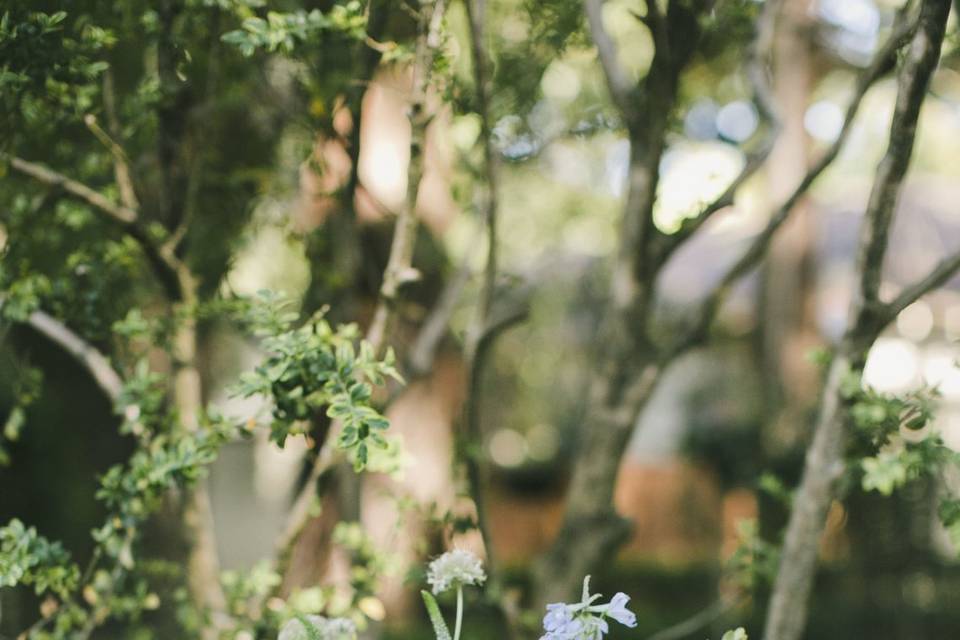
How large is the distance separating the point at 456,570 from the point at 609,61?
1595 millimetres

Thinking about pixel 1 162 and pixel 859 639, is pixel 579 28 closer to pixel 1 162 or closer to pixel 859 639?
pixel 1 162

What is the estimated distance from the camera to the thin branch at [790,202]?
2.39m

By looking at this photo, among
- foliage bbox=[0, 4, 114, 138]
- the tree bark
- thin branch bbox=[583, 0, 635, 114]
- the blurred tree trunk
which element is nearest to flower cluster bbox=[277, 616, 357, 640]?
the tree bark

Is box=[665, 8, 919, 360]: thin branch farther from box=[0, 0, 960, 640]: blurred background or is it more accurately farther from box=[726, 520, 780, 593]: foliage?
box=[726, 520, 780, 593]: foliage

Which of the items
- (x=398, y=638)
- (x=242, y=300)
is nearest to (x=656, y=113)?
(x=242, y=300)

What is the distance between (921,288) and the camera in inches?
86.1

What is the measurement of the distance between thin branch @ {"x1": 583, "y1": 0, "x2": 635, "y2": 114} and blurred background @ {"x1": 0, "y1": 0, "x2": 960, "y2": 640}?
0.25 m

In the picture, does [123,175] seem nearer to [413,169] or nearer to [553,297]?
[413,169]

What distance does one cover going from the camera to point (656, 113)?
2.62 metres

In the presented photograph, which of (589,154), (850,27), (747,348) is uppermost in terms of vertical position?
(747,348)

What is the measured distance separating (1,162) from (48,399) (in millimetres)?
4919

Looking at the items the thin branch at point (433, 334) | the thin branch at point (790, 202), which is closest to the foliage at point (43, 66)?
the thin branch at point (433, 334)

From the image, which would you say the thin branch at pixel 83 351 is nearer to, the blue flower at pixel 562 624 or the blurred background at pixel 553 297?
the blurred background at pixel 553 297

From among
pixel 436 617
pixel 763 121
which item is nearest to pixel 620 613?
pixel 436 617
